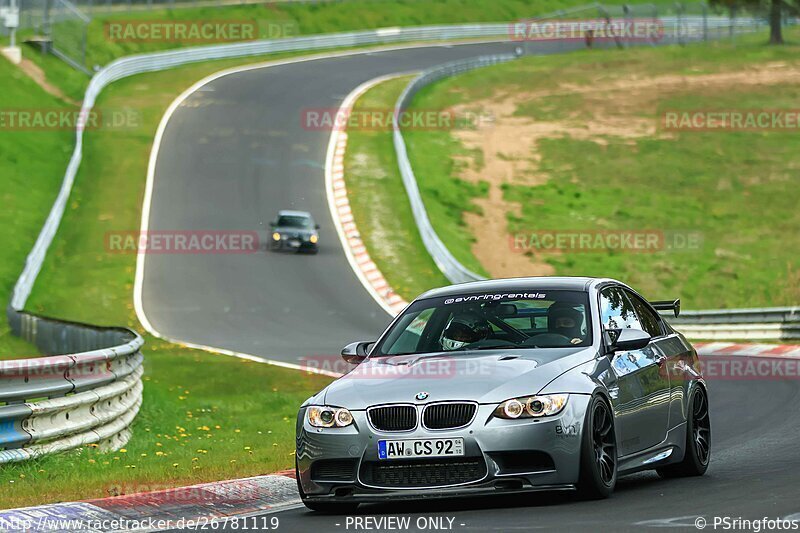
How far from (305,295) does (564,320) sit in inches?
929

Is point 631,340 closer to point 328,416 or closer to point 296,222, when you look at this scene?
point 328,416

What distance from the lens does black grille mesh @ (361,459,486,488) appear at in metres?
8.15

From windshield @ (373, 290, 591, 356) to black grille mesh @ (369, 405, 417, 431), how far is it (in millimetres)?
1025

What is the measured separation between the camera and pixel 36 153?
44.5m

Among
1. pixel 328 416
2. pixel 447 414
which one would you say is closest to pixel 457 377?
pixel 447 414

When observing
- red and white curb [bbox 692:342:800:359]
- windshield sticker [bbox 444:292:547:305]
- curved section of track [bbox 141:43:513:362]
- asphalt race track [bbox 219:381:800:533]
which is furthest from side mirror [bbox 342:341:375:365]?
red and white curb [bbox 692:342:800:359]

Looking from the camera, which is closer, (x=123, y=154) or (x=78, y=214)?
(x=78, y=214)

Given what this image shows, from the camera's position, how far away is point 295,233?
122ft

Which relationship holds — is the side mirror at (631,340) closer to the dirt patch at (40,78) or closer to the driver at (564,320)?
the driver at (564,320)

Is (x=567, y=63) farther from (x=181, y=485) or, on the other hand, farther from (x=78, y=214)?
(x=181, y=485)

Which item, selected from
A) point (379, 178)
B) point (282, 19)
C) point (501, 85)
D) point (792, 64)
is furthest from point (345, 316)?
point (282, 19)

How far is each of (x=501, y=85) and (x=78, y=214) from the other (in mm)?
26529

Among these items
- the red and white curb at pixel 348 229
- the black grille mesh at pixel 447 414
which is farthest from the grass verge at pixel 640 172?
the black grille mesh at pixel 447 414

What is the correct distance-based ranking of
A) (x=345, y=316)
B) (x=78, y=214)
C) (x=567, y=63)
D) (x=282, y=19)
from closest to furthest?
(x=345, y=316), (x=78, y=214), (x=567, y=63), (x=282, y=19)
